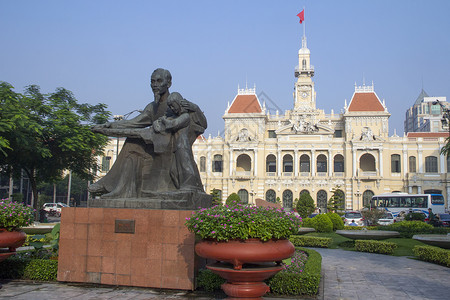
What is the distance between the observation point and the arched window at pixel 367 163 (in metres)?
50.7

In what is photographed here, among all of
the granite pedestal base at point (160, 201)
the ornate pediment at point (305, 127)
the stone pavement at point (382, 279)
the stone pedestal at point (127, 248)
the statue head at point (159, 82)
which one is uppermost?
the ornate pediment at point (305, 127)

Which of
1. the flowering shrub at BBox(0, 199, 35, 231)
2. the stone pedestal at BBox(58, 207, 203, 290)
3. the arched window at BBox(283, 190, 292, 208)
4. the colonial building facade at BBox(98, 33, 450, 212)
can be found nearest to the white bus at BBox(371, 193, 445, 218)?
the colonial building facade at BBox(98, 33, 450, 212)

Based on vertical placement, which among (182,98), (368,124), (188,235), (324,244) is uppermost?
(368,124)

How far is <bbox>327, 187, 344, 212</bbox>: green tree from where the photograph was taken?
40.1 m

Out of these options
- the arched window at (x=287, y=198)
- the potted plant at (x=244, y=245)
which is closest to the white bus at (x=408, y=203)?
the arched window at (x=287, y=198)

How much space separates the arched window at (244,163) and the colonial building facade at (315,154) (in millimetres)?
133

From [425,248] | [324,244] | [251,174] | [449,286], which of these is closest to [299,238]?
[324,244]

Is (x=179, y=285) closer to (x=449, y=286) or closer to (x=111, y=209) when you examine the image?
(x=111, y=209)

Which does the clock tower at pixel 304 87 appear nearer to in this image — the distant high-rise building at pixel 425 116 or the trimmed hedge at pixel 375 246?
the distant high-rise building at pixel 425 116

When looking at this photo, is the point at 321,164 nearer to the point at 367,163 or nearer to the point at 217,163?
the point at 367,163

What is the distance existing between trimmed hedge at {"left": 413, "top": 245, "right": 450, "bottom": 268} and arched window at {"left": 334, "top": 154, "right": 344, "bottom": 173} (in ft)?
130

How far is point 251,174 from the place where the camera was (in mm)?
49500

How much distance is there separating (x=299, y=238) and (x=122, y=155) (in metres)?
9.73

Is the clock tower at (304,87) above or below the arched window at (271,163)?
above
